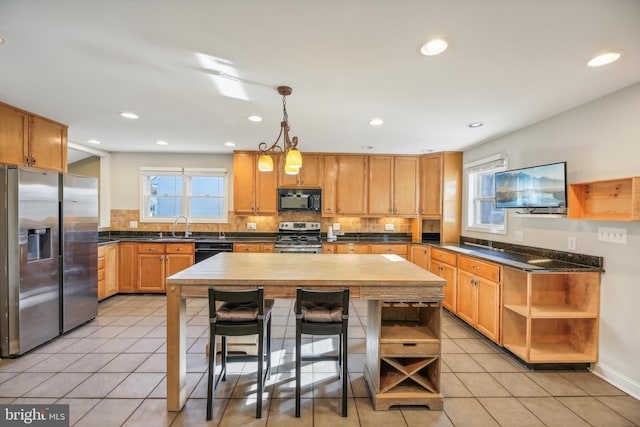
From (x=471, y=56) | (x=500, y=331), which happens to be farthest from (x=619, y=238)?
(x=471, y=56)

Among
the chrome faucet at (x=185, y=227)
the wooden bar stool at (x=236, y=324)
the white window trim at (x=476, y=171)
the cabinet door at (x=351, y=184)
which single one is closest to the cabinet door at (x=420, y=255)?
the white window trim at (x=476, y=171)

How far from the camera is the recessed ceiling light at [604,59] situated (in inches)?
68.2

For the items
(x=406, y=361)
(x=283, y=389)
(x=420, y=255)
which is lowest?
(x=283, y=389)

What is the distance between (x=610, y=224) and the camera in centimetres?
226

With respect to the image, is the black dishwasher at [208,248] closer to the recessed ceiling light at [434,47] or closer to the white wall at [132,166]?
the white wall at [132,166]

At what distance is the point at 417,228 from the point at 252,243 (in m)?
2.83

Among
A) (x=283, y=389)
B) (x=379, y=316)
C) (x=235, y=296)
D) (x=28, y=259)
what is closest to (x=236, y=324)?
(x=235, y=296)

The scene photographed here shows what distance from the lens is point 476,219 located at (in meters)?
4.23

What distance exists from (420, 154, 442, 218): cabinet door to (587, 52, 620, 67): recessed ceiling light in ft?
8.90

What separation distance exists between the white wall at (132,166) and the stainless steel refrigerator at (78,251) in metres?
1.65

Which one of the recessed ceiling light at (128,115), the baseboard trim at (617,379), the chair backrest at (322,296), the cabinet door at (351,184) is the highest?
the recessed ceiling light at (128,115)

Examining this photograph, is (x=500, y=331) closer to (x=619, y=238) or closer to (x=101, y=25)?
(x=619, y=238)

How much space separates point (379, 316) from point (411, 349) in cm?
34

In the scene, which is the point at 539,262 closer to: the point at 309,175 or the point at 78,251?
the point at 309,175
